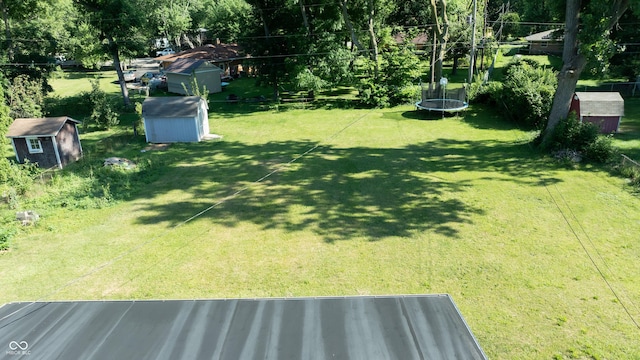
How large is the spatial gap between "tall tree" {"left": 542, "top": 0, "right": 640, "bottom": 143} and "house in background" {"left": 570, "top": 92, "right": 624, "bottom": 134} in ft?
8.25

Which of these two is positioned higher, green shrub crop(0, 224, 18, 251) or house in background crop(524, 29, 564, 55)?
house in background crop(524, 29, 564, 55)

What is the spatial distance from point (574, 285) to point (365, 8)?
102 ft

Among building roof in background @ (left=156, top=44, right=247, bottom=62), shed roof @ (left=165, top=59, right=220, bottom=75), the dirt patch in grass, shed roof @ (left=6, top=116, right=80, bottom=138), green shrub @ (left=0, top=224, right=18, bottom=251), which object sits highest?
building roof in background @ (left=156, top=44, right=247, bottom=62)

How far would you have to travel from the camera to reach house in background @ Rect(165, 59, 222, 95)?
40062 millimetres

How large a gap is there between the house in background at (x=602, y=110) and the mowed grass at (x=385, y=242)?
4406mm

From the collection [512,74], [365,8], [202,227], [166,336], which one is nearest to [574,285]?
[166,336]

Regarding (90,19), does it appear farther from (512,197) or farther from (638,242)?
(638,242)

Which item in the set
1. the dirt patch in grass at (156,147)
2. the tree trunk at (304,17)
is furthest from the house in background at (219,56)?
the dirt patch in grass at (156,147)

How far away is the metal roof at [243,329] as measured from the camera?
5715mm

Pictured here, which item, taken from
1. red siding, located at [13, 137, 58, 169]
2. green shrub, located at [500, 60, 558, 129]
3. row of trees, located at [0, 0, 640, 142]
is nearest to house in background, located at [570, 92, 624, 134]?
green shrub, located at [500, 60, 558, 129]

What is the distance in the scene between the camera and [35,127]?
22.8 meters

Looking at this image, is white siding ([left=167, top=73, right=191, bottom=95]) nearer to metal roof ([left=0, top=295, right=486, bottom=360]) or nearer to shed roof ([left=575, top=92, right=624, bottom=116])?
shed roof ([left=575, top=92, right=624, bottom=116])

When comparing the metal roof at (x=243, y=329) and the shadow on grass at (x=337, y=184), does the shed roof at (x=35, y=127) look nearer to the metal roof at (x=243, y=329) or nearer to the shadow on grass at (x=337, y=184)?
the shadow on grass at (x=337, y=184)

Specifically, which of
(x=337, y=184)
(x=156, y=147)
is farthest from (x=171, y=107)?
(x=337, y=184)
